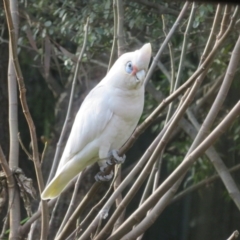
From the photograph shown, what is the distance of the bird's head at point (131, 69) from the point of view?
1535mm

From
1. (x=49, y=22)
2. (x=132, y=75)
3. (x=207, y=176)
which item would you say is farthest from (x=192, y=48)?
(x=132, y=75)

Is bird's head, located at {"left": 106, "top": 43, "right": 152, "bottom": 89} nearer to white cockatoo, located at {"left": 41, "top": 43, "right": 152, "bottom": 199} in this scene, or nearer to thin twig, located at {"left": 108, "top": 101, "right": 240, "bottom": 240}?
white cockatoo, located at {"left": 41, "top": 43, "right": 152, "bottom": 199}

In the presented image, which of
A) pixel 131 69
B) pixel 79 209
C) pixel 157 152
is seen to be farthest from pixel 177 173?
pixel 131 69

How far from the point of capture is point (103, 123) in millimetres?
1776

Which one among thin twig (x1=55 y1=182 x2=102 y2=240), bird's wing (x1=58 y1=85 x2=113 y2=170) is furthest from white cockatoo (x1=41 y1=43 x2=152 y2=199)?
thin twig (x1=55 y1=182 x2=102 y2=240)

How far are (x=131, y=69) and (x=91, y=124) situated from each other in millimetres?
271

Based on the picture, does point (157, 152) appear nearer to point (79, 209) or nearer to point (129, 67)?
point (79, 209)

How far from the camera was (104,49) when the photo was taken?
2.69 metres

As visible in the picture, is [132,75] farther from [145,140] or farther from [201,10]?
[145,140]

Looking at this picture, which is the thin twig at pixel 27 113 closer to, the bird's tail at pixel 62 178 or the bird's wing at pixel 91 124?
the bird's tail at pixel 62 178

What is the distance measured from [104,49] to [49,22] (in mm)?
316

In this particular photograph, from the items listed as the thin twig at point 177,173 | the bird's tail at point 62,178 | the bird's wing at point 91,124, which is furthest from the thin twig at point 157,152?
the bird's wing at point 91,124

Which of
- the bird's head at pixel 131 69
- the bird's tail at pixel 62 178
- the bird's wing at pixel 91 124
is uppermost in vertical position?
the bird's head at pixel 131 69

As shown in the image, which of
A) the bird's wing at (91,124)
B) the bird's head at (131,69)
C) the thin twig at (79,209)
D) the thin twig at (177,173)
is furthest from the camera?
the bird's wing at (91,124)
